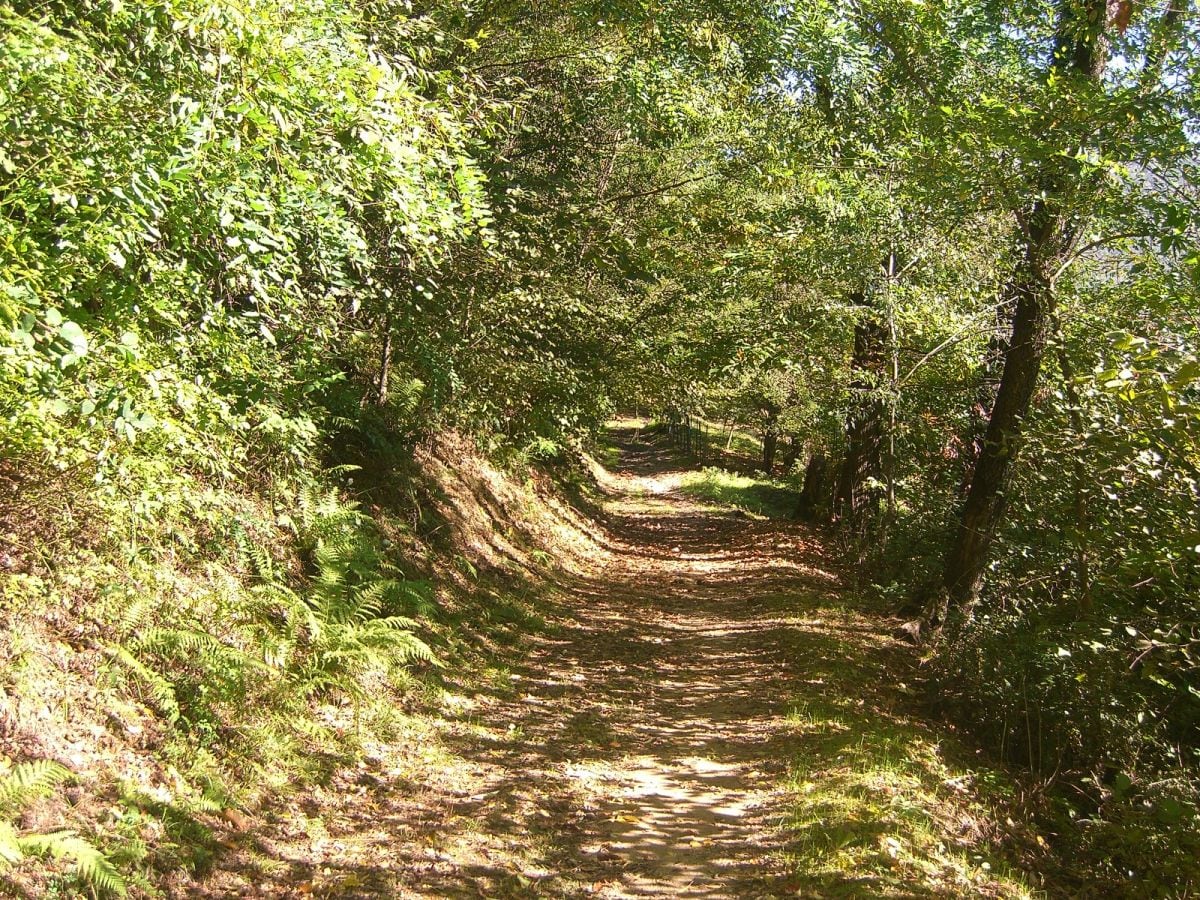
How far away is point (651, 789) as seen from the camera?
24.0ft

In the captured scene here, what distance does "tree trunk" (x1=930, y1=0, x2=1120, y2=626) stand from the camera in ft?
28.6

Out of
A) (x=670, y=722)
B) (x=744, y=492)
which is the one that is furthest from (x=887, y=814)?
(x=744, y=492)

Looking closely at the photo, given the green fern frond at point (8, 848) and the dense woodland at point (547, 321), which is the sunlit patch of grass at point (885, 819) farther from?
the green fern frond at point (8, 848)

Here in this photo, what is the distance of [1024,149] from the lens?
7.56m

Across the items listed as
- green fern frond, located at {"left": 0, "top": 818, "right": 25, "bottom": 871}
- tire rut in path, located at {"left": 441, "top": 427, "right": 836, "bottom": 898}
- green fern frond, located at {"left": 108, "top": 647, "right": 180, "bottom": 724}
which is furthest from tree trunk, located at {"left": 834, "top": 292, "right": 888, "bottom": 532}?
green fern frond, located at {"left": 0, "top": 818, "right": 25, "bottom": 871}

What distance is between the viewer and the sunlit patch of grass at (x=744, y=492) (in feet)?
89.2

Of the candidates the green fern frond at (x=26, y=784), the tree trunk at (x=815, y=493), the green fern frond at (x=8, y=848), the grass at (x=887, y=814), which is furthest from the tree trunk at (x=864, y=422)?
the green fern frond at (x=8, y=848)

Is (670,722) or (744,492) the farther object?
(744,492)

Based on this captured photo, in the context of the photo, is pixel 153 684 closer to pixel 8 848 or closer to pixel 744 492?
pixel 8 848

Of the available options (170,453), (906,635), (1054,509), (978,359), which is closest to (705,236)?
(978,359)

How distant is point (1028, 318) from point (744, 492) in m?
20.3

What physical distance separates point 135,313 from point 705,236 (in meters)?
12.2

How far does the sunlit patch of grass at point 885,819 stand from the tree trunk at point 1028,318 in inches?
117

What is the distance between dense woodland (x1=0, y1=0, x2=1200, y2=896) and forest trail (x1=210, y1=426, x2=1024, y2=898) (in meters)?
0.74
